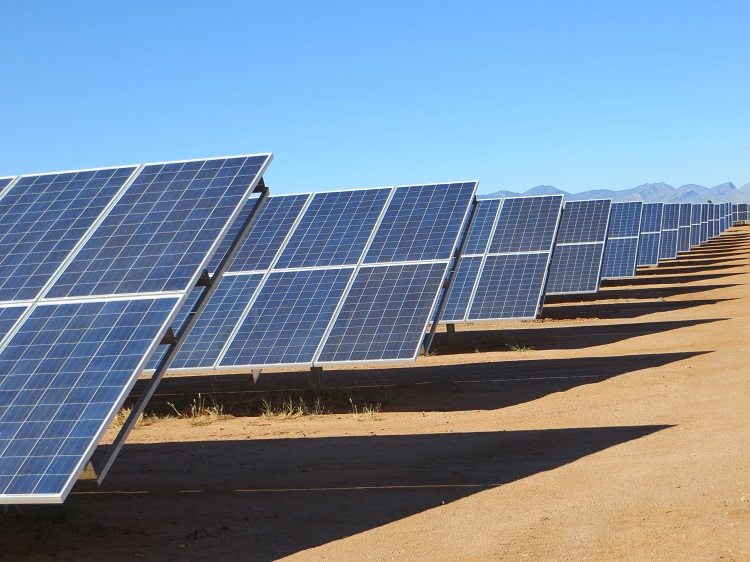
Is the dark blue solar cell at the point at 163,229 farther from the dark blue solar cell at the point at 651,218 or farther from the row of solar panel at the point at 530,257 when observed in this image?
the dark blue solar cell at the point at 651,218

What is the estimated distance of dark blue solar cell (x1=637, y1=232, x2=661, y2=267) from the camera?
52531mm

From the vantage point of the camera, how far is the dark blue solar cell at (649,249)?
2068 inches

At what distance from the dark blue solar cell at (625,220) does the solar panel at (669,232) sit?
20.7 ft

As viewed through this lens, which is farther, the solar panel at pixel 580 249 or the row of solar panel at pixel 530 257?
the solar panel at pixel 580 249

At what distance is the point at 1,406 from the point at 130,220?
11.3 ft

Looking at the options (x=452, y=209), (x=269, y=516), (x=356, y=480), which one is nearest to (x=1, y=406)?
(x=269, y=516)

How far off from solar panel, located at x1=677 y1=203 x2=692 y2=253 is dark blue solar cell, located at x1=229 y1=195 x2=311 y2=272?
50.1 metres

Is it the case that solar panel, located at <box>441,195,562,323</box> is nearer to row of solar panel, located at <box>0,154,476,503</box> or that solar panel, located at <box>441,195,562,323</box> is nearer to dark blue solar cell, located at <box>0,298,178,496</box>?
row of solar panel, located at <box>0,154,476,503</box>

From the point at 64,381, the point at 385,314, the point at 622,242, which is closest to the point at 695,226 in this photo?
the point at 622,242

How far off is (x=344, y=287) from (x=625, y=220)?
1327 inches

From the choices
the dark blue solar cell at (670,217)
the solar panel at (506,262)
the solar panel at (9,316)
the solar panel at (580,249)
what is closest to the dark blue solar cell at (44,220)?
the solar panel at (9,316)

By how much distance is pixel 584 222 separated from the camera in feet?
126

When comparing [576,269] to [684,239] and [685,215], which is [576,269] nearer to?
[684,239]

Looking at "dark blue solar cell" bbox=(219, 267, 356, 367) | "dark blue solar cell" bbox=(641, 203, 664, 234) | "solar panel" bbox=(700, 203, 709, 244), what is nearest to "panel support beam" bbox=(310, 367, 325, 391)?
"dark blue solar cell" bbox=(219, 267, 356, 367)
